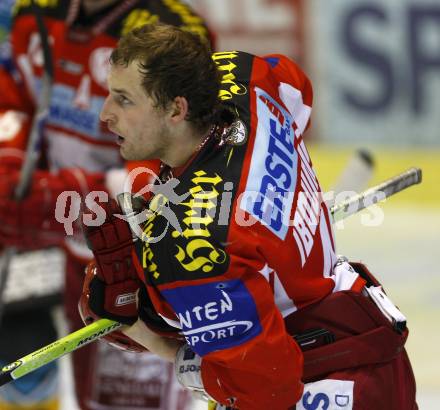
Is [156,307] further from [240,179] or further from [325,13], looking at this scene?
[325,13]

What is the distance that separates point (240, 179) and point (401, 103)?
3.26 meters

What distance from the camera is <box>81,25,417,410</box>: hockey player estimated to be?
173 cm

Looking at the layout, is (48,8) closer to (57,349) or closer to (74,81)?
(74,81)

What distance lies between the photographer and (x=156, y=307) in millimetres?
1800

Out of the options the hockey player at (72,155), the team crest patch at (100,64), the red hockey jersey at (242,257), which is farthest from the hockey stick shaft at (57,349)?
the team crest patch at (100,64)

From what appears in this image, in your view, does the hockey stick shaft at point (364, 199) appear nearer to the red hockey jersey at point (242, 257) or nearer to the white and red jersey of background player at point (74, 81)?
the red hockey jersey at point (242, 257)

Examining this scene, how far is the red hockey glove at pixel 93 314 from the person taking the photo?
196cm

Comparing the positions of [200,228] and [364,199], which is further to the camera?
[364,199]

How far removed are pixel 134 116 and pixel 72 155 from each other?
1.13m

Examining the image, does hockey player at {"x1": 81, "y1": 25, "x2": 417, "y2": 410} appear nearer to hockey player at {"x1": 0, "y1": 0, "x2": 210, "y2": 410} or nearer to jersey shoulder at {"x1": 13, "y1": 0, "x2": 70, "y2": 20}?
hockey player at {"x1": 0, "y1": 0, "x2": 210, "y2": 410}

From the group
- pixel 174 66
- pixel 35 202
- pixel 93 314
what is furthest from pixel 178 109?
pixel 35 202

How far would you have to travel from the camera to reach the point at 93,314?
6.44 feet

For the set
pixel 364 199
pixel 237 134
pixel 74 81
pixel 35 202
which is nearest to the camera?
pixel 237 134

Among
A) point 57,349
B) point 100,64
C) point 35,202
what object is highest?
point 100,64
